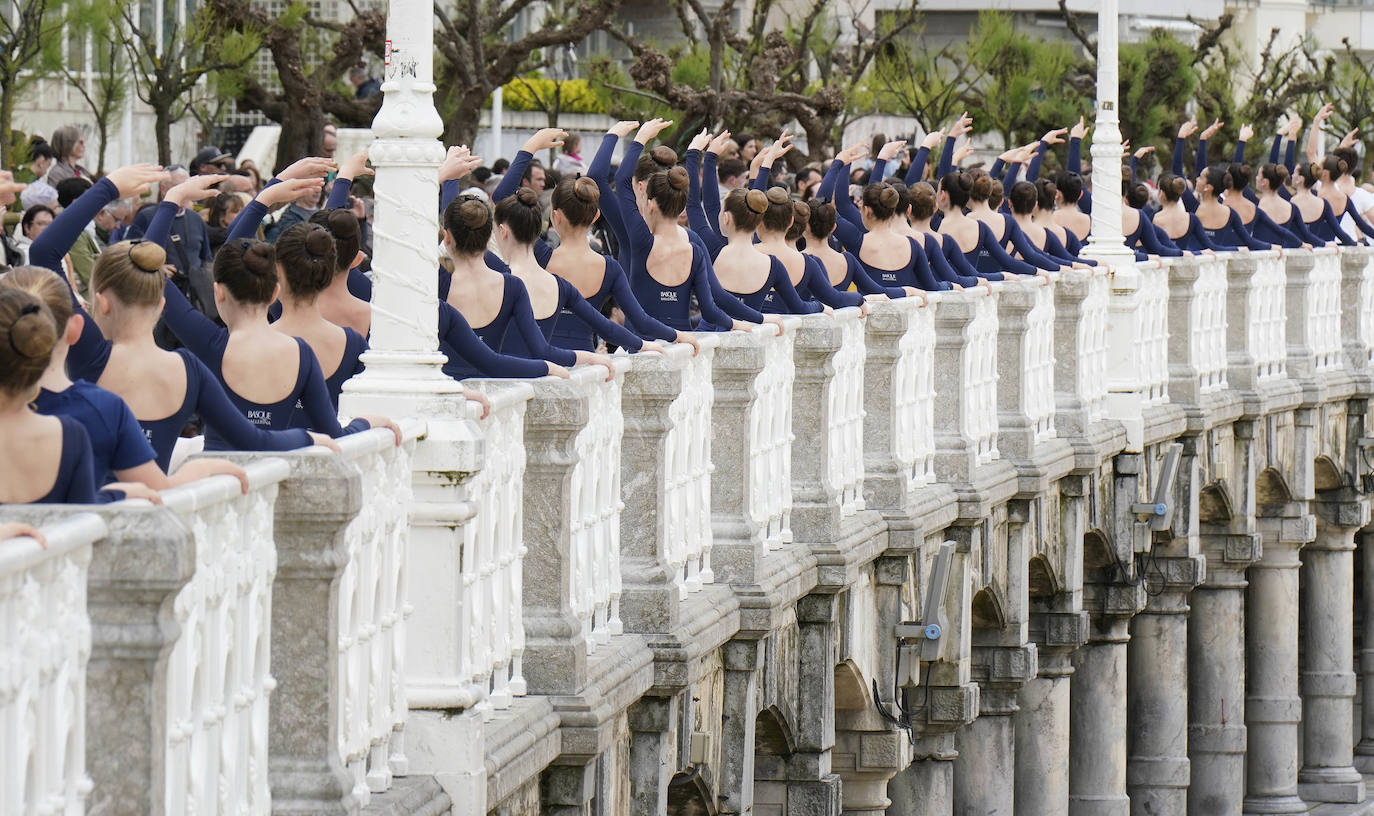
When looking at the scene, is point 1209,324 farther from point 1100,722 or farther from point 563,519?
point 563,519

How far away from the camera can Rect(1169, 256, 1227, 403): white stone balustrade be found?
22328 millimetres

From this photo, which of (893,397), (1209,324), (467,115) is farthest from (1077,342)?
(467,115)

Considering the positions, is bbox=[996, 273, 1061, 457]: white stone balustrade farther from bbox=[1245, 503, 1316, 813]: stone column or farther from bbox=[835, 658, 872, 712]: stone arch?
bbox=[1245, 503, 1316, 813]: stone column

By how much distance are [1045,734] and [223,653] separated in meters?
15.1

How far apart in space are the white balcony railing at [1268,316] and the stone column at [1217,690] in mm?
1844

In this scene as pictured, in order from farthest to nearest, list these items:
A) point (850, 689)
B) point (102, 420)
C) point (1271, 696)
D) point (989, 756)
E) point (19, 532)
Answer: point (1271, 696)
point (989, 756)
point (850, 689)
point (102, 420)
point (19, 532)

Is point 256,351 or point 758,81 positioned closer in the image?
point 256,351

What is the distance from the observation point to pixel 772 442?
1272 cm

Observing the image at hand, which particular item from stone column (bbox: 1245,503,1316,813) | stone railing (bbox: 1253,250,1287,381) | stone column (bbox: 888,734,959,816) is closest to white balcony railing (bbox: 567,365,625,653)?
stone column (bbox: 888,734,959,816)

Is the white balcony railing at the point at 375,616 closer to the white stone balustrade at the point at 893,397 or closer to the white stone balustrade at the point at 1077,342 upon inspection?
the white stone balustrade at the point at 893,397

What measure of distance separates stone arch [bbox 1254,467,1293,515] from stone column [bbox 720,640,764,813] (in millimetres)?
14815

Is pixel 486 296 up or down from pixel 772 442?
up

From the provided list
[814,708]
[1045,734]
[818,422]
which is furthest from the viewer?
[1045,734]

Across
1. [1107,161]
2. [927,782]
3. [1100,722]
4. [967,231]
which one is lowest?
[1100,722]
